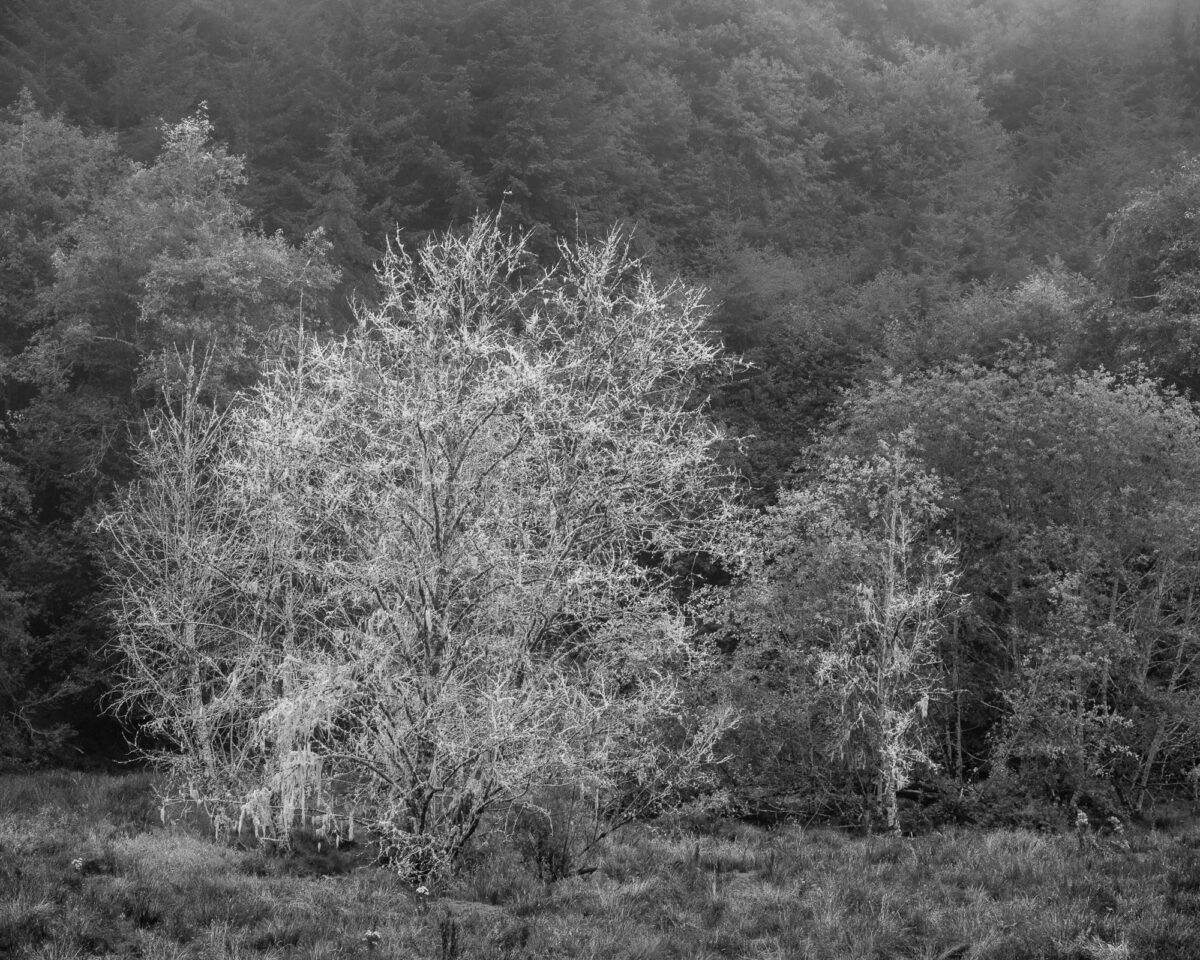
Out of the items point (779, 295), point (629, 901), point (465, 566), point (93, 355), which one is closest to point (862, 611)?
point (629, 901)

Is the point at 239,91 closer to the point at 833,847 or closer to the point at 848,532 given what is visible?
the point at 848,532

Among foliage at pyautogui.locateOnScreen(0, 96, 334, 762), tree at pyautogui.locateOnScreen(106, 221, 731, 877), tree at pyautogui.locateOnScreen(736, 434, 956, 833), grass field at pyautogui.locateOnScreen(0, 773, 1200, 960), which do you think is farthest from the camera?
foliage at pyautogui.locateOnScreen(0, 96, 334, 762)

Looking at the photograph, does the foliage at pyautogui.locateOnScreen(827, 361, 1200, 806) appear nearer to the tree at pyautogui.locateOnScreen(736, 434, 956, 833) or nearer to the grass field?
the tree at pyautogui.locateOnScreen(736, 434, 956, 833)

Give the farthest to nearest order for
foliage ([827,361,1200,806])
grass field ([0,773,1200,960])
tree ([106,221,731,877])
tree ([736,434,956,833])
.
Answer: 1. foliage ([827,361,1200,806])
2. tree ([736,434,956,833])
3. tree ([106,221,731,877])
4. grass field ([0,773,1200,960])

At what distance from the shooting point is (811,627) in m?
14.4

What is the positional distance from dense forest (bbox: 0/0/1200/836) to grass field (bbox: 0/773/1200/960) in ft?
6.67

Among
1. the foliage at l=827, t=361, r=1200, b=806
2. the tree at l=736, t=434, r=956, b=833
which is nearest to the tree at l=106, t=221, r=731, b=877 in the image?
the tree at l=736, t=434, r=956, b=833

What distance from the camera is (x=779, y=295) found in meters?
28.5

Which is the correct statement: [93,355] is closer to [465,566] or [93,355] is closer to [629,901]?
[465,566]

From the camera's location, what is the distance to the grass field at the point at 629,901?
7.78 metres

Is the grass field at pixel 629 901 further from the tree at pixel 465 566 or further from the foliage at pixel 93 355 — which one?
the foliage at pixel 93 355

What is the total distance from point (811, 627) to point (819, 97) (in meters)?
28.2

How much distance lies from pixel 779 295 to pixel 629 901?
21427mm

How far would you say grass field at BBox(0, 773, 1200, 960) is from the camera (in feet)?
25.5
